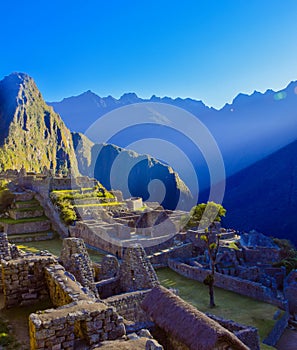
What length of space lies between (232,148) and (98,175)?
83.6m

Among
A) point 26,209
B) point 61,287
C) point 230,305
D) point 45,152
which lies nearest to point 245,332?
point 230,305

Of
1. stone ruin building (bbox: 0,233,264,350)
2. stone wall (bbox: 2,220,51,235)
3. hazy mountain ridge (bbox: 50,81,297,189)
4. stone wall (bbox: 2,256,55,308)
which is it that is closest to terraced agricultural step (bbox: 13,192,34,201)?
stone wall (bbox: 2,220,51,235)

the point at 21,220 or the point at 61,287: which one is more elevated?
the point at 61,287

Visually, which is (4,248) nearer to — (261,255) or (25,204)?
(261,255)

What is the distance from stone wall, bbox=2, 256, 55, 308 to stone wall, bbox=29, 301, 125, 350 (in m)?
2.10

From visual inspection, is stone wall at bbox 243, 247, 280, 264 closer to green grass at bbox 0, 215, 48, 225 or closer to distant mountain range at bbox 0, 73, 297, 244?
green grass at bbox 0, 215, 48, 225

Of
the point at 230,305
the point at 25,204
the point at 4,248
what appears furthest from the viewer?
the point at 25,204

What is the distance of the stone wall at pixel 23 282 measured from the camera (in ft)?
20.0

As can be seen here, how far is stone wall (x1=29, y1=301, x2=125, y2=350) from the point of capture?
393 cm

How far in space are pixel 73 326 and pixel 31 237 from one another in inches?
887

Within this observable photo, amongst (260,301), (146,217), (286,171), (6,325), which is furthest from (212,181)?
(6,325)

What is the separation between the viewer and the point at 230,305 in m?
14.4

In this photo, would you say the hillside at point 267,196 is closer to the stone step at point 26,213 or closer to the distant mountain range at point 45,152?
the distant mountain range at point 45,152

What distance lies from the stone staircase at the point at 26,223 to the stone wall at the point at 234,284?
1152cm
